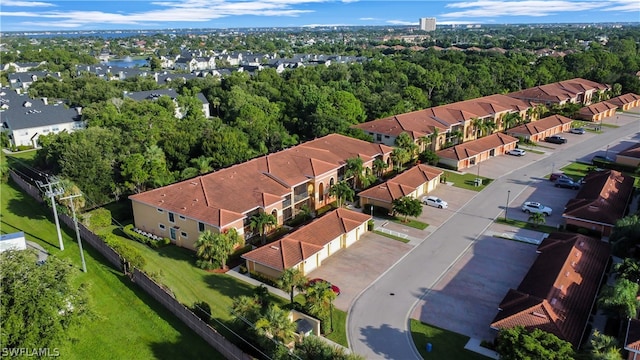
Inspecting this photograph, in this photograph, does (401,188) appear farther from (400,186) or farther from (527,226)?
(527,226)

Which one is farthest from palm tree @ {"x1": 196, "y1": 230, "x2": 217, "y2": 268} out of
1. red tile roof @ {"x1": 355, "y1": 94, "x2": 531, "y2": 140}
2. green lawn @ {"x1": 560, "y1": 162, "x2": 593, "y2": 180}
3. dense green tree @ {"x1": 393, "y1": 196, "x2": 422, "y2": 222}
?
green lawn @ {"x1": 560, "y1": 162, "x2": 593, "y2": 180}

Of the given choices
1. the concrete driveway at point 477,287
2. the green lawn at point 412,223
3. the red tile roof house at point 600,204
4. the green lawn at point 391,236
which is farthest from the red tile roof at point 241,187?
the red tile roof house at point 600,204

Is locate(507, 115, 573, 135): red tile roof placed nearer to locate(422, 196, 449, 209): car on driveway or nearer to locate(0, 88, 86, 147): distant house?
locate(422, 196, 449, 209): car on driveway

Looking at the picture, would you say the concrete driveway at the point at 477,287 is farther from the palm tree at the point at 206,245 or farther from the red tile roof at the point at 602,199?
the palm tree at the point at 206,245

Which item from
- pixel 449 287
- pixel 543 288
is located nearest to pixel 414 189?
pixel 449 287

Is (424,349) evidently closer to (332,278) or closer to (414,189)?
(332,278)

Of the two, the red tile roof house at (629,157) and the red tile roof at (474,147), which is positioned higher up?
the red tile roof at (474,147)

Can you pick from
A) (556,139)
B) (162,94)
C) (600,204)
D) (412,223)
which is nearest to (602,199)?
(600,204)
